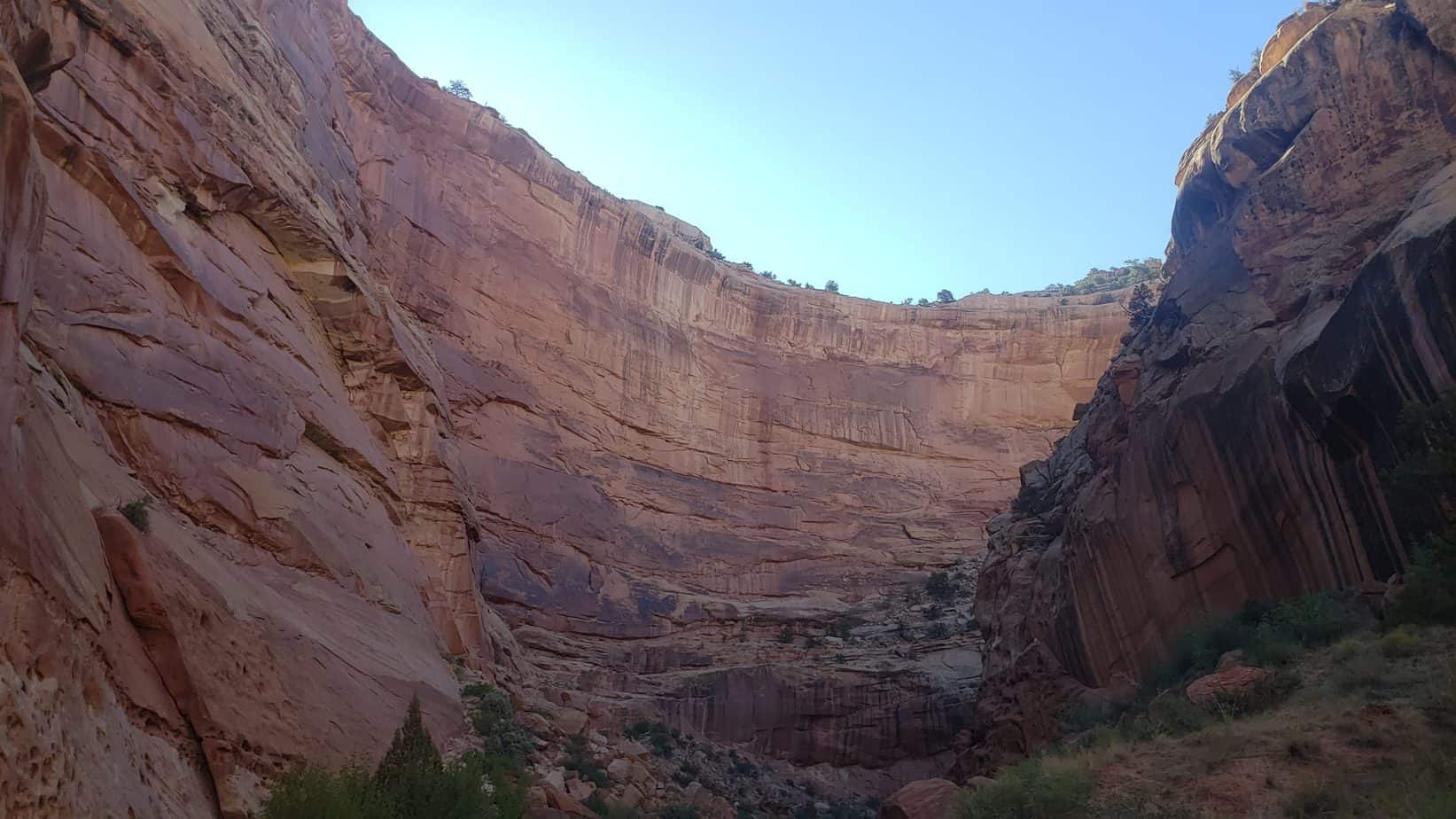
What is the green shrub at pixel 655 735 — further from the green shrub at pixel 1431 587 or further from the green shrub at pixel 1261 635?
the green shrub at pixel 1431 587

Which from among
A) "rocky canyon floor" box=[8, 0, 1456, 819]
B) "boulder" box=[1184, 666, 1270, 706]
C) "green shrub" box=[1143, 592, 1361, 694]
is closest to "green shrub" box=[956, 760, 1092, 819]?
"rocky canyon floor" box=[8, 0, 1456, 819]

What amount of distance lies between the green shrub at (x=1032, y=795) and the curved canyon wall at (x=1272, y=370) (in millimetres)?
6078

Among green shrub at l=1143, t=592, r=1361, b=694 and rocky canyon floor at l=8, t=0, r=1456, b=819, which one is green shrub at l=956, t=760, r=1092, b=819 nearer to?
rocky canyon floor at l=8, t=0, r=1456, b=819

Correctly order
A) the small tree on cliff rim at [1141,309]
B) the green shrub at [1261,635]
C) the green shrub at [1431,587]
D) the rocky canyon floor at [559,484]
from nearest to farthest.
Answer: the rocky canyon floor at [559,484], the green shrub at [1431,587], the green shrub at [1261,635], the small tree on cliff rim at [1141,309]

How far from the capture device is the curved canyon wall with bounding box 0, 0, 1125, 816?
1004cm

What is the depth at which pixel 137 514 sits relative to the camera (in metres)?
11.5

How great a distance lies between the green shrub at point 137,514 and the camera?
449 inches

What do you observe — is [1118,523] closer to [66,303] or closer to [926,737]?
[926,737]

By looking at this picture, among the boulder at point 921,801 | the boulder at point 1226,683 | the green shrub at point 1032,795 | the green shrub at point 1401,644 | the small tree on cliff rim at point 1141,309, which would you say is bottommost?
the green shrub at point 1032,795

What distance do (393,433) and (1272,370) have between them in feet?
57.8

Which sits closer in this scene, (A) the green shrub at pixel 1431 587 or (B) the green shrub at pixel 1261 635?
(A) the green shrub at pixel 1431 587

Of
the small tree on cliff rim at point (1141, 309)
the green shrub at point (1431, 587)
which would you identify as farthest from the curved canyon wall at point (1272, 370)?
the small tree on cliff rim at point (1141, 309)

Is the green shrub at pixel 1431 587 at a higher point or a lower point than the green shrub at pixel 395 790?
higher

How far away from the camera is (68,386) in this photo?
12188mm
